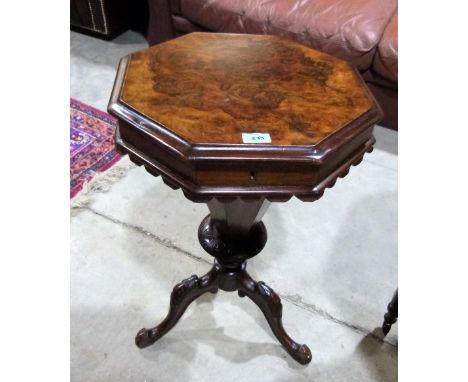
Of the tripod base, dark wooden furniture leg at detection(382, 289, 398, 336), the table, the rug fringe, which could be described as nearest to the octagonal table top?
the table

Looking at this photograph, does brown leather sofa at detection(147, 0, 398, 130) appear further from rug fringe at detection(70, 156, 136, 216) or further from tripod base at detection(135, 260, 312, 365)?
tripod base at detection(135, 260, 312, 365)

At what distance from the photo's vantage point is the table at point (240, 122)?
0.65 meters

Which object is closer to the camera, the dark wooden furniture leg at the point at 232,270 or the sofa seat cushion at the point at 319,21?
the dark wooden furniture leg at the point at 232,270

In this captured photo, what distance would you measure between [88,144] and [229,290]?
1.02 meters

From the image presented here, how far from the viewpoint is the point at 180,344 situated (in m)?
1.17

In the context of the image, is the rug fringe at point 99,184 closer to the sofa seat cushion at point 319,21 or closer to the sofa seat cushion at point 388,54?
the sofa seat cushion at point 319,21

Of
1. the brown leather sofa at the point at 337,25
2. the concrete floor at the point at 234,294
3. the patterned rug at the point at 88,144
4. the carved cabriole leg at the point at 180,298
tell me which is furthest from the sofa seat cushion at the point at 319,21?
the carved cabriole leg at the point at 180,298

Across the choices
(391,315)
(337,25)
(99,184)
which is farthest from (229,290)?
(337,25)

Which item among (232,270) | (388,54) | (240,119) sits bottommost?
(232,270)

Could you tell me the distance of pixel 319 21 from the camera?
1.67 metres

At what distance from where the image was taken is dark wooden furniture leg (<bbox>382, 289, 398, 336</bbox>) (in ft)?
3.64

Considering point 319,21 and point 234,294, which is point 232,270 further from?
point 319,21

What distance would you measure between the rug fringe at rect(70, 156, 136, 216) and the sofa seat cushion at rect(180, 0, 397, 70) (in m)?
0.73

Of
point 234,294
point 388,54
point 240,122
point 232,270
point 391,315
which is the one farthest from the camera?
point 388,54
